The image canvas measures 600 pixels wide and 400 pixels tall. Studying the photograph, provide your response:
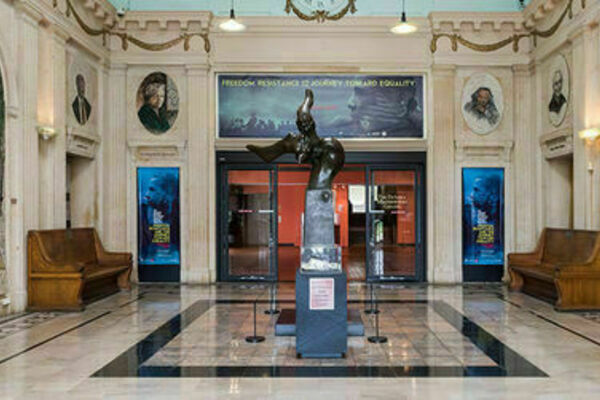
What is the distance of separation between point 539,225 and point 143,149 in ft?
29.1

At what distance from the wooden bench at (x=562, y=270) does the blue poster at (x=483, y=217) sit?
1.03 metres

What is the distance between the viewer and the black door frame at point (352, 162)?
12086 mm

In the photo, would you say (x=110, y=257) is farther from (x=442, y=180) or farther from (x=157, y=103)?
(x=442, y=180)

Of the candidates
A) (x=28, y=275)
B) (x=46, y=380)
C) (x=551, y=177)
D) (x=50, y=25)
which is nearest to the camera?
(x=46, y=380)

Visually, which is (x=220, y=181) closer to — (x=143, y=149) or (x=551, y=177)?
(x=143, y=149)

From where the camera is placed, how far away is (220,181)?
1219cm

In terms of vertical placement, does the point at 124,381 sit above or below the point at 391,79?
below

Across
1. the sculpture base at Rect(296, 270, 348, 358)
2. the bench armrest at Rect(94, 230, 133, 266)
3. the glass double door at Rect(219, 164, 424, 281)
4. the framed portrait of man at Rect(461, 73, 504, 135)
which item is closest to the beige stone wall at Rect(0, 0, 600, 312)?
the framed portrait of man at Rect(461, 73, 504, 135)

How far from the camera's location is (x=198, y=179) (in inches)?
469

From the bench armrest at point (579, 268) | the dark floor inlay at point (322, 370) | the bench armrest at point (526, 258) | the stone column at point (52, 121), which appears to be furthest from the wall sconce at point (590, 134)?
the stone column at point (52, 121)

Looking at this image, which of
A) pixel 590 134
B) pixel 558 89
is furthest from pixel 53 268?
pixel 558 89

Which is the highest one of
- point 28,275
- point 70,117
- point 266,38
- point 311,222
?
point 266,38

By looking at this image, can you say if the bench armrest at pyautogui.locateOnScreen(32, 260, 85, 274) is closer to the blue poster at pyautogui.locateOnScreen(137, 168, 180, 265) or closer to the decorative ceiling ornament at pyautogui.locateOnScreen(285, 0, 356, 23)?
the blue poster at pyautogui.locateOnScreen(137, 168, 180, 265)

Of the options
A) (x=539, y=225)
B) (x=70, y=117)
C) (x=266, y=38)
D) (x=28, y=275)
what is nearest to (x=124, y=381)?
(x=28, y=275)
